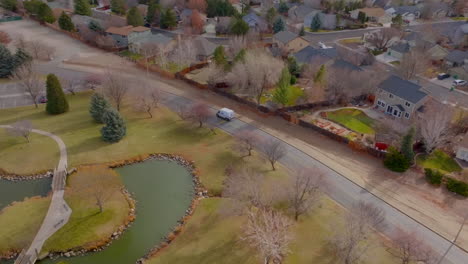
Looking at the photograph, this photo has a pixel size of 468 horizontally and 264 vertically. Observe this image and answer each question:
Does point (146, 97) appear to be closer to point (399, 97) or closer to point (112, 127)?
point (112, 127)

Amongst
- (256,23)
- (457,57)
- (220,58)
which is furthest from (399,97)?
(256,23)

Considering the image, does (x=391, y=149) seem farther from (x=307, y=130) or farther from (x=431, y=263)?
(x=431, y=263)

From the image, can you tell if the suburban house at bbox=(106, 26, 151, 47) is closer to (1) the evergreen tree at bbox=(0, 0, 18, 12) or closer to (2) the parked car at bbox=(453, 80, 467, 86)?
(1) the evergreen tree at bbox=(0, 0, 18, 12)

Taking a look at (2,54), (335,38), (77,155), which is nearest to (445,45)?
(335,38)

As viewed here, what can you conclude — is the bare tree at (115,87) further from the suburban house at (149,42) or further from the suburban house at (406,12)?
the suburban house at (406,12)

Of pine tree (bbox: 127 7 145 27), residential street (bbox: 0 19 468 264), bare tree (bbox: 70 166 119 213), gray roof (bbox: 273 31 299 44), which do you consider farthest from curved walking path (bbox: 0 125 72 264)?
pine tree (bbox: 127 7 145 27)

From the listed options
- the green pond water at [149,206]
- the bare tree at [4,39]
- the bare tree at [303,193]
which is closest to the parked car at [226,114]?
the green pond water at [149,206]
